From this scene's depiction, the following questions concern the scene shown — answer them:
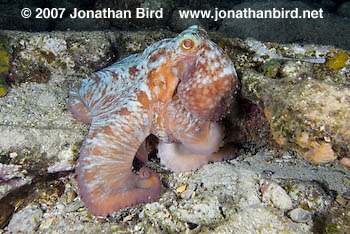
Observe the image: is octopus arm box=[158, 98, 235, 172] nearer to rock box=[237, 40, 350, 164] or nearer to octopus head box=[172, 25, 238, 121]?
octopus head box=[172, 25, 238, 121]

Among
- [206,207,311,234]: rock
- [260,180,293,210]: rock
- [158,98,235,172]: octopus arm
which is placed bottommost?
[206,207,311,234]: rock

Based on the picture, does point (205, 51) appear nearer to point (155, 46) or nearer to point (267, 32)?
point (155, 46)

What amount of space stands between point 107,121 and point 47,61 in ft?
7.21

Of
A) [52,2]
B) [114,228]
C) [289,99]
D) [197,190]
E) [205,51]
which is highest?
[52,2]

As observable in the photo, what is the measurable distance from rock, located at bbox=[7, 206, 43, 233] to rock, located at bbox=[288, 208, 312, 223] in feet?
8.24

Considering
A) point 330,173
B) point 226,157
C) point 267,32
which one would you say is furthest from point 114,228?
point 267,32

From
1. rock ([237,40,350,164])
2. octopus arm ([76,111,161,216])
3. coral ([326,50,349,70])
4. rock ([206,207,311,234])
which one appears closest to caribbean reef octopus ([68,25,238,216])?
octopus arm ([76,111,161,216])

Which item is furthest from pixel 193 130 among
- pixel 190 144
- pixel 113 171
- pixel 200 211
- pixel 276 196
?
pixel 276 196

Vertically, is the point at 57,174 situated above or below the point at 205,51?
below

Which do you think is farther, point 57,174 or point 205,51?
point 57,174

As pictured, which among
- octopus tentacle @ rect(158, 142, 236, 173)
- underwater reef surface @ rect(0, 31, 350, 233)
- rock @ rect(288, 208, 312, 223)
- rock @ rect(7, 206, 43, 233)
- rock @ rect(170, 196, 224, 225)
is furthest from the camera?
octopus tentacle @ rect(158, 142, 236, 173)

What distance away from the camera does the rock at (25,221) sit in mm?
2354

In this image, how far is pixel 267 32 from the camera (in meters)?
8.23

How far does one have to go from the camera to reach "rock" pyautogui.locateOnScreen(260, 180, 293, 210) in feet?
7.39
